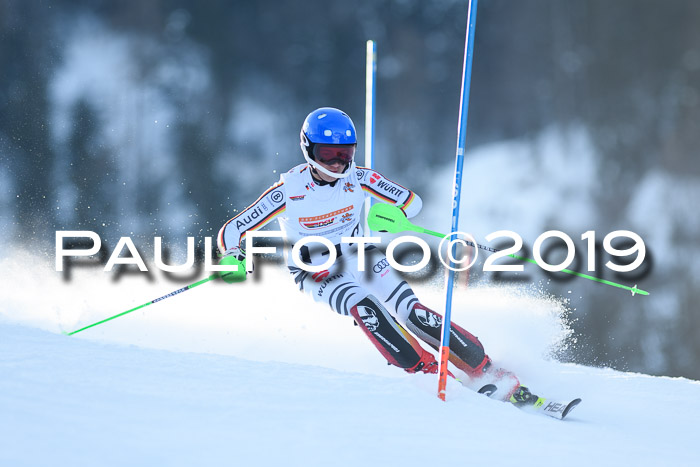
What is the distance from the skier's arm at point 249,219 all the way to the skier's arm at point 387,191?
59cm

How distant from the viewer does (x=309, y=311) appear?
6.97m

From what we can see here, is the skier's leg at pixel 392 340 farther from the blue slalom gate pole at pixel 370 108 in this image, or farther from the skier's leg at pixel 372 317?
the blue slalom gate pole at pixel 370 108

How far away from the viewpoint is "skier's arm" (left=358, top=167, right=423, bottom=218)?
490 centimetres

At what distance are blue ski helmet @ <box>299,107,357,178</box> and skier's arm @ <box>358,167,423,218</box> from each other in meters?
0.33

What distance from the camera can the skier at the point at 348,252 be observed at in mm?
4383

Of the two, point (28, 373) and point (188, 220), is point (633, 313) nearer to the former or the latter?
point (188, 220)

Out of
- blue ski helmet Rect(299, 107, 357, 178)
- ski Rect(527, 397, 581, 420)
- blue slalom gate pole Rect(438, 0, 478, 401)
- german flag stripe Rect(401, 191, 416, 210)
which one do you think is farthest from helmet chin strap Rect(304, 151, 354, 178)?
ski Rect(527, 397, 581, 420)

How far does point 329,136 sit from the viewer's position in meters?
4.47

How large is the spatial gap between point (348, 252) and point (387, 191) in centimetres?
50

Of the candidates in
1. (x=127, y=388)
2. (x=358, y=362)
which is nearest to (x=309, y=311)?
(x=358, y=362)

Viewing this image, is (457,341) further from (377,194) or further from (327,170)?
(327,170)

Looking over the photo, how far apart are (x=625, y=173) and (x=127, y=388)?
2440 centimetres

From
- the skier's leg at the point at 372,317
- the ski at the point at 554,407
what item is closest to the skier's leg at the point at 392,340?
the skier's leg at the point at 372,317

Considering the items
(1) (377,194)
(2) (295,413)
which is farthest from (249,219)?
(2) (295,413)
